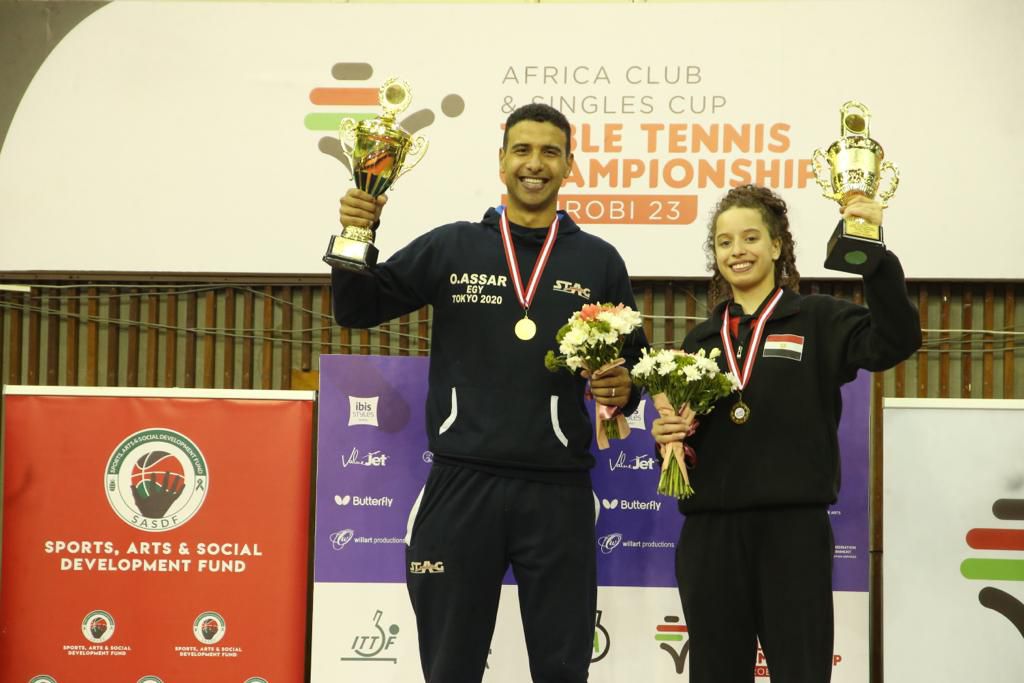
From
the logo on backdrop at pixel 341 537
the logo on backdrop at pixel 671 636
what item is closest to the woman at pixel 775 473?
the logo on backdrop at pixel 671 636

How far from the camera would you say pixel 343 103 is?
494 cm

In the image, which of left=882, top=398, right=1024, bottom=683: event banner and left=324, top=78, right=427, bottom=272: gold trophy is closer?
left=324, top=78, right=427, bottom=272: gold trophy

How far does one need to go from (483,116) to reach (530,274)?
213 centimetres

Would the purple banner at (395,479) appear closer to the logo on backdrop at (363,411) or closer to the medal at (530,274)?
the logo on backdrop at (363,411)

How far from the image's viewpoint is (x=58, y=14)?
5.04m

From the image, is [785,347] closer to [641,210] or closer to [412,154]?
[412,154]

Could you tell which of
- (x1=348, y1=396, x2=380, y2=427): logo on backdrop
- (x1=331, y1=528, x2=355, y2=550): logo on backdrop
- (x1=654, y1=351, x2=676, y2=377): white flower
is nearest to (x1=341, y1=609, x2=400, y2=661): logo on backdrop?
(x1=331, y1=528, x2=355, y2=550): logo on backdrop

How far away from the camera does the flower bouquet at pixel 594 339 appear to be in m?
2.71

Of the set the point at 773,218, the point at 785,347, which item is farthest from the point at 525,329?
the point at 773,218

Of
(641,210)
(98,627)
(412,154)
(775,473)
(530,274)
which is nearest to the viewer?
(775,473)

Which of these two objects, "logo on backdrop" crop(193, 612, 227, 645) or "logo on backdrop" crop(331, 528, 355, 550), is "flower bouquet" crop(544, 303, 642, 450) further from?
"logo on backdrop" crop(193, 612, 227, 645)

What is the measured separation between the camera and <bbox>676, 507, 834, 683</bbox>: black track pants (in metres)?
2.67

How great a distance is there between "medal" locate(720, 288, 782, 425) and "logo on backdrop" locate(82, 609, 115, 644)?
253 centimetres

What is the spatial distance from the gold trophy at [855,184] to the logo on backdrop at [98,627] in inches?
116
